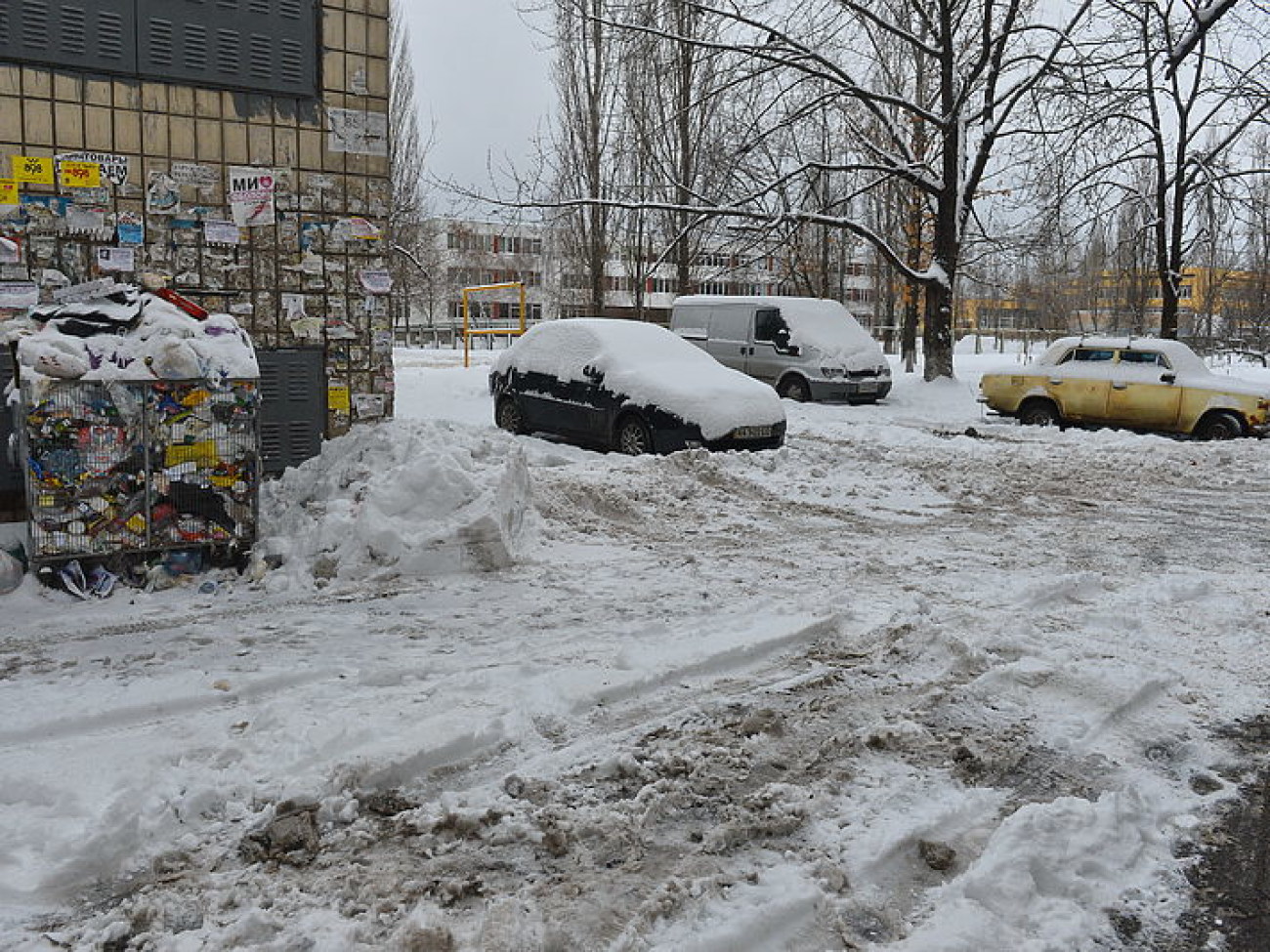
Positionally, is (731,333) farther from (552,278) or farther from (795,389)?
(552,278)

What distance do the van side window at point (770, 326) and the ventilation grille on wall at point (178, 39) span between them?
1330 cm

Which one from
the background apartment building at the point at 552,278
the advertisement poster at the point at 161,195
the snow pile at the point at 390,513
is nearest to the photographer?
the snow pile at the point at 390,513

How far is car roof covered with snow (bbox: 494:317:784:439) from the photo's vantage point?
470 inches

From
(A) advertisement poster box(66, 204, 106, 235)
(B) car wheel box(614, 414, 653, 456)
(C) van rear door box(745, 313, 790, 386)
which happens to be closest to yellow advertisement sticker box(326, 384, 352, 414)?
(A) advertisement poster box(66, 204, 106, 235)

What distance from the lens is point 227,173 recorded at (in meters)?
7.62

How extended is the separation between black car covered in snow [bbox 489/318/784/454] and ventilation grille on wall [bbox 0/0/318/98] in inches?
209

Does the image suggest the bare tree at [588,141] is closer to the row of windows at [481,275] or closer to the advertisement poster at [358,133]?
the advertisement poster at [358,133]

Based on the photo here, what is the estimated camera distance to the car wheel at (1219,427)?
610 inches

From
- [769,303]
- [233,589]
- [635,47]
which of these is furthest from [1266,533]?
[635,47]

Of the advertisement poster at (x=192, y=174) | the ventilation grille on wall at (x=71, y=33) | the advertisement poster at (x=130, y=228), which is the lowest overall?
the advertisement poster at (x=130, y=228)

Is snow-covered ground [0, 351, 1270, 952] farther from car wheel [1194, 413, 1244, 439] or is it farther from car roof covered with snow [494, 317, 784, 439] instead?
car wheel [1194, 413, 1244, 439]

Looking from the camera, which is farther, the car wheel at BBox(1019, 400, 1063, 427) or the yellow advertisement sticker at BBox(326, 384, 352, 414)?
the car wheel at BBox(1019, 400, 1063, 427)

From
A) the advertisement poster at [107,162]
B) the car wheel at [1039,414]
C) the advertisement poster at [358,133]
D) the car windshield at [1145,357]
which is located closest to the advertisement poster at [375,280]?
the advertisement poster at [358,133]

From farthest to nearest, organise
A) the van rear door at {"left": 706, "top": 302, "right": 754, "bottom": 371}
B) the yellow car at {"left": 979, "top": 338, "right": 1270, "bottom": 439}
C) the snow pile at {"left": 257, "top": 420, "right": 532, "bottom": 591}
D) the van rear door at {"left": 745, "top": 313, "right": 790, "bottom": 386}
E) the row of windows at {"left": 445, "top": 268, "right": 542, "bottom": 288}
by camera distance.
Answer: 1. the row of windows at {"left": 445, "top": 268, "right": 542, "bottom": 288}
2. the van rear door at {"left": 706, "top": 302, "right": 754, "bottom": 371}
3. the van rear door at {"left": 745, "top": 313, "right": 790, "bottom": 386}
4. the yellow car at {"left": 979, "top": 338, "right": 1270, "bottom": 439}
5. the snow pile at {"left": 257, "top": 420, "right": 532, "bottom": 591}
